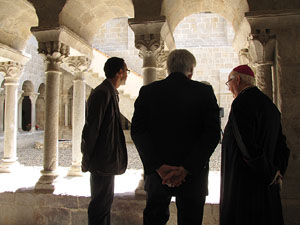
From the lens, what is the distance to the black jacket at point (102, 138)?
207 cm

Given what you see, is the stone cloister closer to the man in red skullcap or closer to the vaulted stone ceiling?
the vaulted stone ceiling

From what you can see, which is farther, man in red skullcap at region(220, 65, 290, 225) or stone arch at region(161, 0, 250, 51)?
stone arch at region(161, 0, 250, 51)

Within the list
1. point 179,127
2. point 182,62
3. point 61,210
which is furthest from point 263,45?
point 61,210

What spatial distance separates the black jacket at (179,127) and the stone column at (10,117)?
353cm

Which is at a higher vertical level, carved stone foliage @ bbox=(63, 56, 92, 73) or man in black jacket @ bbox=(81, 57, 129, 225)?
carved stone foliage @ bbox=(63, 56, 92, 73)

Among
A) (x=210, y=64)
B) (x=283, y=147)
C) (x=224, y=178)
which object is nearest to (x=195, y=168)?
(x=224, y=178)

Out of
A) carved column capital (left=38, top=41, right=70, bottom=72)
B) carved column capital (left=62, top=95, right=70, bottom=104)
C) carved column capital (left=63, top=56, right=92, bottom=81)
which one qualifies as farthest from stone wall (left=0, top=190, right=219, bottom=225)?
carved column capital (left=62, top=95, right=70, bottom=104)

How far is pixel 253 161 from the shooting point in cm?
163

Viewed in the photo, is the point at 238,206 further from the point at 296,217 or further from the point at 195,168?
the point at 296,217

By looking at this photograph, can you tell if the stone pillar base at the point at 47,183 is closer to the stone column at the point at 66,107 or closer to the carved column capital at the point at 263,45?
the carved column capital at the point at 263,45

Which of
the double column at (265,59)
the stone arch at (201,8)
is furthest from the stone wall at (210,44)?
the double column at (265,59)

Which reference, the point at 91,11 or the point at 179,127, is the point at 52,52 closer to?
the point at 91,11

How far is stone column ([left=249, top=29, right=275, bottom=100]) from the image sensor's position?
2.70m

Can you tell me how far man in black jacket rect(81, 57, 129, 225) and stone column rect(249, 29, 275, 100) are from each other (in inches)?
60.8
